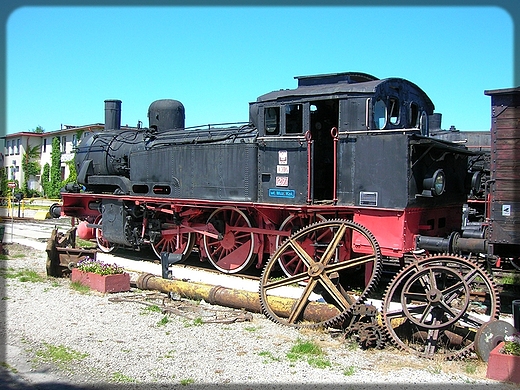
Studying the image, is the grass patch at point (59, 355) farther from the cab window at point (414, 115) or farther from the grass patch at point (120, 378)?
the cab window at point (414, 115)

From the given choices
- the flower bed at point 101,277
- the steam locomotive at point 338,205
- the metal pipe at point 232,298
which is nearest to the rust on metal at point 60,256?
the flower bed at point 101,277

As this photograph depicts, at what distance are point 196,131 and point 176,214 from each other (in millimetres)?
2010

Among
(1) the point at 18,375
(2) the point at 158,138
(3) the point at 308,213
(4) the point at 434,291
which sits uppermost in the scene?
(2) the point at 158,138

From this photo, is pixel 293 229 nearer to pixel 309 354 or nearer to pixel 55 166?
pixel 309 354

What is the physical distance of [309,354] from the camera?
19.8 ft

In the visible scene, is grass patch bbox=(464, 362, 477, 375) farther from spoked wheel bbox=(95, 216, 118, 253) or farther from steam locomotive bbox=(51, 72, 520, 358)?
spoked wheel bbox=(95, 216, 118, 253)

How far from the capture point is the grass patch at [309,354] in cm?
570

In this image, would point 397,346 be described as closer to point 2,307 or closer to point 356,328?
point 356,328

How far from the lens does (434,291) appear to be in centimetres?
613

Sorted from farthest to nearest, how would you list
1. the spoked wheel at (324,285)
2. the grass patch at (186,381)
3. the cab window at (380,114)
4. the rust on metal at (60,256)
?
the rust on metal at (60,256)
the cab window at (380,114)
the spoked wheel at (324,285)
the grass patch at (186,381)

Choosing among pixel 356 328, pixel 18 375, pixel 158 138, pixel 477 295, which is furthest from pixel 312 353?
pixel 158 138

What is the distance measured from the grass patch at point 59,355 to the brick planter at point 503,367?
14.4 ft

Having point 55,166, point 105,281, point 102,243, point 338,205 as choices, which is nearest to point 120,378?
point 105,281

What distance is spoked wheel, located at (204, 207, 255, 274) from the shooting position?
10773 mm
